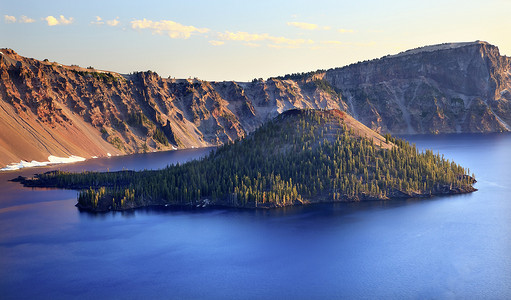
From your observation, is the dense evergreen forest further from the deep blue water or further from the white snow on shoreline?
the white snow on shoreline

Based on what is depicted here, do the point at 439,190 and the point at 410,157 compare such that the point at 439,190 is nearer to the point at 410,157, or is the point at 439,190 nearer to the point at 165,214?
the point at 410,157

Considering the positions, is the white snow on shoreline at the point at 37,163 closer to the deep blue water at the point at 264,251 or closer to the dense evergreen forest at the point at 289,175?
the dense evergreen forest at the point at 289,175

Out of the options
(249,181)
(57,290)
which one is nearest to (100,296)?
(57,290)

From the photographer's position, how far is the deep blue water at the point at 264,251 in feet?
233

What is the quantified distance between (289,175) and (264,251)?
4626 centimetres

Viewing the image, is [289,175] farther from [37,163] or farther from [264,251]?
[37,163]

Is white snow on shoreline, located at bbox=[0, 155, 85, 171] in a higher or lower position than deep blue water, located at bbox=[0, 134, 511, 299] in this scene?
higher

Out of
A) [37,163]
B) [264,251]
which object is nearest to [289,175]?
[264,251]

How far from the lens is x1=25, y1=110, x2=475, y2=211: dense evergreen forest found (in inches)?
4963

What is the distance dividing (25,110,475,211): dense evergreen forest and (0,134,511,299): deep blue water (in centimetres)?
608

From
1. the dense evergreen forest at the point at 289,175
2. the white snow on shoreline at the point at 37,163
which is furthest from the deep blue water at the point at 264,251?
the white snow on shoreline at the point at 37,163

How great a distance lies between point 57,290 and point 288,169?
248 feet

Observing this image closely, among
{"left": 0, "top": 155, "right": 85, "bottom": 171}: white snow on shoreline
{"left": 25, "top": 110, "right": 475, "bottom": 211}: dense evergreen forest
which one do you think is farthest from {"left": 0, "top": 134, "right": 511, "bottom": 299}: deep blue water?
{"left": 0, "top": 155, "right": 85, "bottom": 171}: white snow on shoreline

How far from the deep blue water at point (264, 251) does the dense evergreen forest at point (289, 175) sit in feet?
20.0
